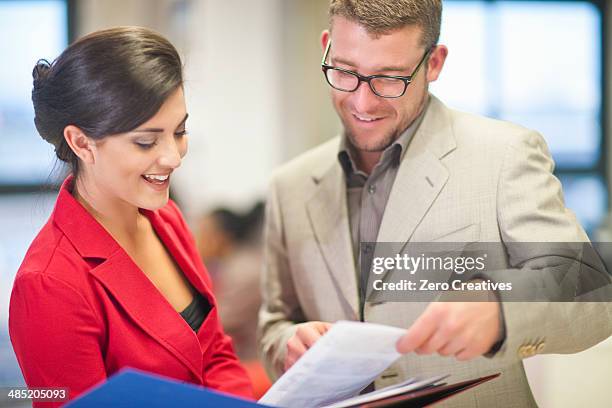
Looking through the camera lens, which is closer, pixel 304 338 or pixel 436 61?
pixel 304 338

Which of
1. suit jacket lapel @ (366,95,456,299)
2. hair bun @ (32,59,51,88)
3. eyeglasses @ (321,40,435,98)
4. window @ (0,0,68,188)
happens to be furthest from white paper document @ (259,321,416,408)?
window @ (0,0,68,188)

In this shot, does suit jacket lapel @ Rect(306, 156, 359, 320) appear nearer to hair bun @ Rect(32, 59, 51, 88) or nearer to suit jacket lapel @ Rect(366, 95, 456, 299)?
suit jacket lapel @ Rect(366, 95, 456, 299)

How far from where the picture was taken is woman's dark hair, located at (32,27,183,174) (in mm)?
1145

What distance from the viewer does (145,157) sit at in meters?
1.18

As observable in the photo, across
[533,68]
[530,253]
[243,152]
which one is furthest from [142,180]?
[533,68]

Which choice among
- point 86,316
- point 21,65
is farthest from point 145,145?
Answer: point 21,65

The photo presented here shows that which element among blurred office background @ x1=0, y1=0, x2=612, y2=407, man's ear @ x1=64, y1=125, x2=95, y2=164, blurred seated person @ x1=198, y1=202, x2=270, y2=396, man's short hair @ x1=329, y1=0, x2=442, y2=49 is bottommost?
blurred seated person @ x1=198, y1=202, x2=270, y2=396

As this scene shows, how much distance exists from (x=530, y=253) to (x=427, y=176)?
0.25 m

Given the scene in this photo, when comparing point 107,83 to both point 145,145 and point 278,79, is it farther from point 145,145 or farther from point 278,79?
point 278,79

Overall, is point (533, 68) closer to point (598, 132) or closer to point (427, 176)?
point (598, 132)

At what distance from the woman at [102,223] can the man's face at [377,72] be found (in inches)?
11.6

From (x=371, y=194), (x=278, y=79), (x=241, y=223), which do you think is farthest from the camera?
(x=278, y=79)

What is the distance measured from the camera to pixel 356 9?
4.26ft

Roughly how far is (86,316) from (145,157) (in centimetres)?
26
